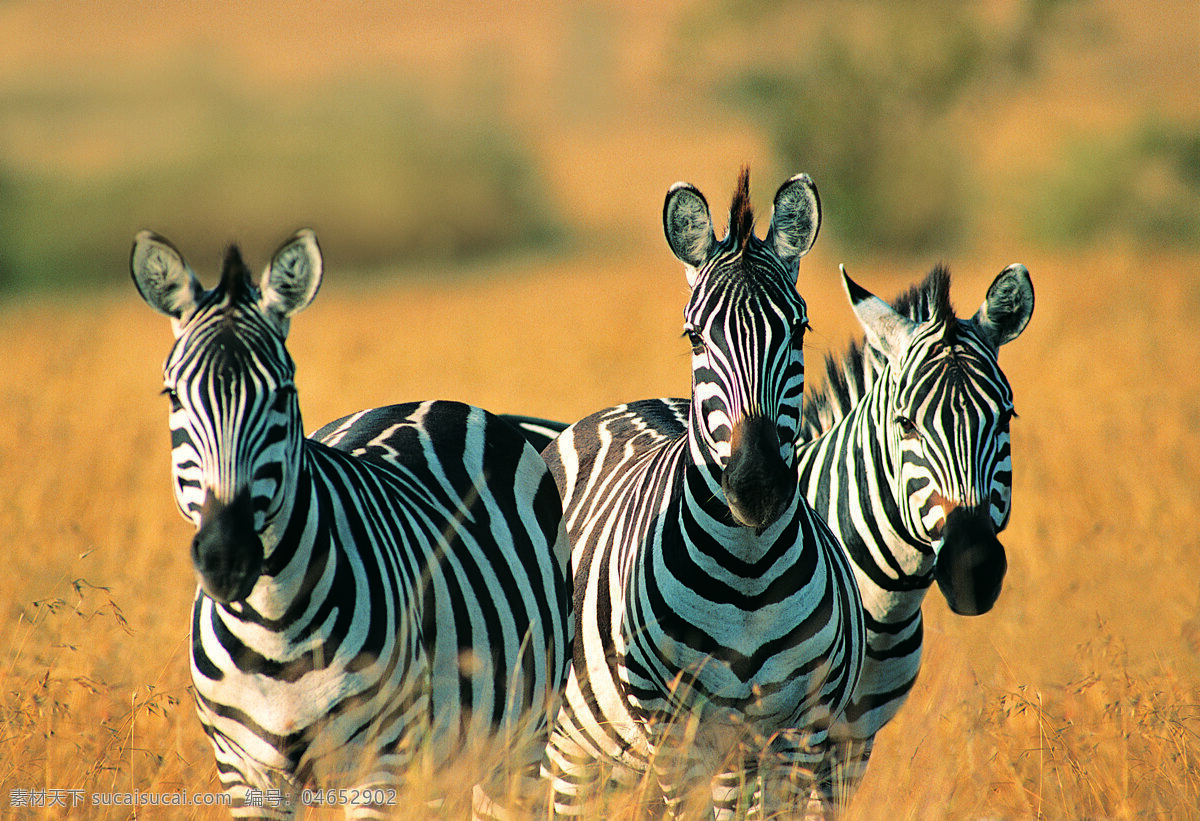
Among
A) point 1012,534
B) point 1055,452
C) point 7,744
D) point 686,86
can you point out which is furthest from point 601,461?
point 686,86

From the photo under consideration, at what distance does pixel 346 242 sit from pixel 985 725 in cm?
3019

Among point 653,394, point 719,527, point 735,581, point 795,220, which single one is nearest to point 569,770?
point 735,581

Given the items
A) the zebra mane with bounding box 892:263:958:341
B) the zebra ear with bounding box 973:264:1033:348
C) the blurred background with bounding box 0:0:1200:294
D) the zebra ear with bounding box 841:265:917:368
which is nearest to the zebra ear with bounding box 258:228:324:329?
the zebra ear with bounding box 841:265:917:368

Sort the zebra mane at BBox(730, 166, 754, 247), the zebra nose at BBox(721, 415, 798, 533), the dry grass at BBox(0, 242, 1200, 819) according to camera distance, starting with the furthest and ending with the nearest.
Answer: the dry grass at BBox(0, 242, 1200, 819) < the zebra mane at BBox(730, 166, 754, 247) < the zebra nose at BBox(721, 415, 798, 533)

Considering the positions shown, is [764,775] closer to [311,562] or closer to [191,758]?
[311,562]

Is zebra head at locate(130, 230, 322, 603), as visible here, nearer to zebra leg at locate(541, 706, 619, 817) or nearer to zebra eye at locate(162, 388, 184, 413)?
zebra eye at locate(162, 388, 184, 413)

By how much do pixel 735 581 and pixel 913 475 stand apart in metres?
0.92

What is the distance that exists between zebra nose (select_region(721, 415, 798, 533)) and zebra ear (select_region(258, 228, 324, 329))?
155 centimetres

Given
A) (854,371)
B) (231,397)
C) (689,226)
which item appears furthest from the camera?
(854,371)

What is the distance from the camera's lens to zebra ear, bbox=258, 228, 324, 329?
3.61 m

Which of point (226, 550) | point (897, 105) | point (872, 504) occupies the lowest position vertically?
point (226, 550)

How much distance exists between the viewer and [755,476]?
380 cm

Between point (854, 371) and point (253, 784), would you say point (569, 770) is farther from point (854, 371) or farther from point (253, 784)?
point (854, 371)

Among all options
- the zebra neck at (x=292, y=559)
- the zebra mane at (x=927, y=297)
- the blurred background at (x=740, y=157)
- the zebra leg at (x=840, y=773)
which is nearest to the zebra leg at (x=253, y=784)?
the zebra neck at (x=292, y=559)
